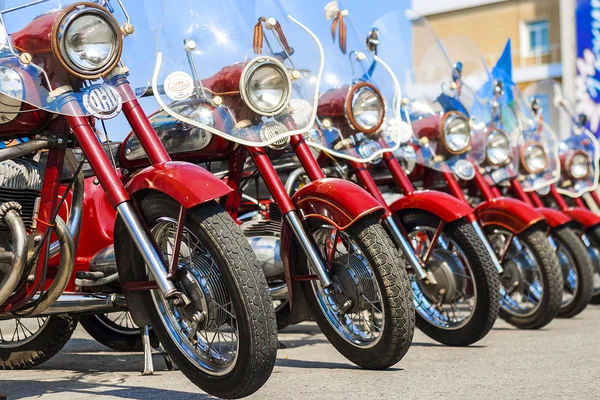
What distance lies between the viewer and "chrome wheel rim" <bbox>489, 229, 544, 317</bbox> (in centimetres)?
650

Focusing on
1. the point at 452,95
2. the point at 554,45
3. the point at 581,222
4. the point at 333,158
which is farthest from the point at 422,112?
the point at 554,45

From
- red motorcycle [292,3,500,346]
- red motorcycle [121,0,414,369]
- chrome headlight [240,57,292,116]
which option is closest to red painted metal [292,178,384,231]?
red motorcycle [121,0,414,369]

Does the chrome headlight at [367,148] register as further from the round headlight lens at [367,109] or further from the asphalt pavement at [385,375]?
the asphalt pavement at [385,375]

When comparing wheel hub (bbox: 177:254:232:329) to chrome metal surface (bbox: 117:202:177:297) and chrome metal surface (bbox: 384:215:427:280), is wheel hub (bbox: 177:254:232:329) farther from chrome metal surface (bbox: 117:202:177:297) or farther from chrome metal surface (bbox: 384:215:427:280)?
chrome metal surface (bbox: 384:215:427:280)

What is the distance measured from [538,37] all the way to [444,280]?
858 inches

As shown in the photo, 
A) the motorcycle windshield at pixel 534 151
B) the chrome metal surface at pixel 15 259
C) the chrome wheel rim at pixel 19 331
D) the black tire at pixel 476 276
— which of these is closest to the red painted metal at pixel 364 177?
the black tire at pixel 476 276

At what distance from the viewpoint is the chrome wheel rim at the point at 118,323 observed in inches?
209

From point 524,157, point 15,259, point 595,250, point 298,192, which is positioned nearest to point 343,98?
point 298,192

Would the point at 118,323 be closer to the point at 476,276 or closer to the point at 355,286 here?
the point at 355,286

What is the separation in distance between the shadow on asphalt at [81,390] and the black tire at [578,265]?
3997 millimetres

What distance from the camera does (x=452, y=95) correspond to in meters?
6.95

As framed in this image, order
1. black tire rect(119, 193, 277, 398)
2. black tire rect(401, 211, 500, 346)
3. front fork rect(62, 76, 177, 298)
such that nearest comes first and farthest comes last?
black tire rect(119, 193, 277, 398) → front fork rect(62, 76, 177, 298) → black tire rect(401, 211, 500, 346)

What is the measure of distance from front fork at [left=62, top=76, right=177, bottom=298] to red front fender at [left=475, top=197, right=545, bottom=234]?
10.4 ft

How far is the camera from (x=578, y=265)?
23.6 feet
